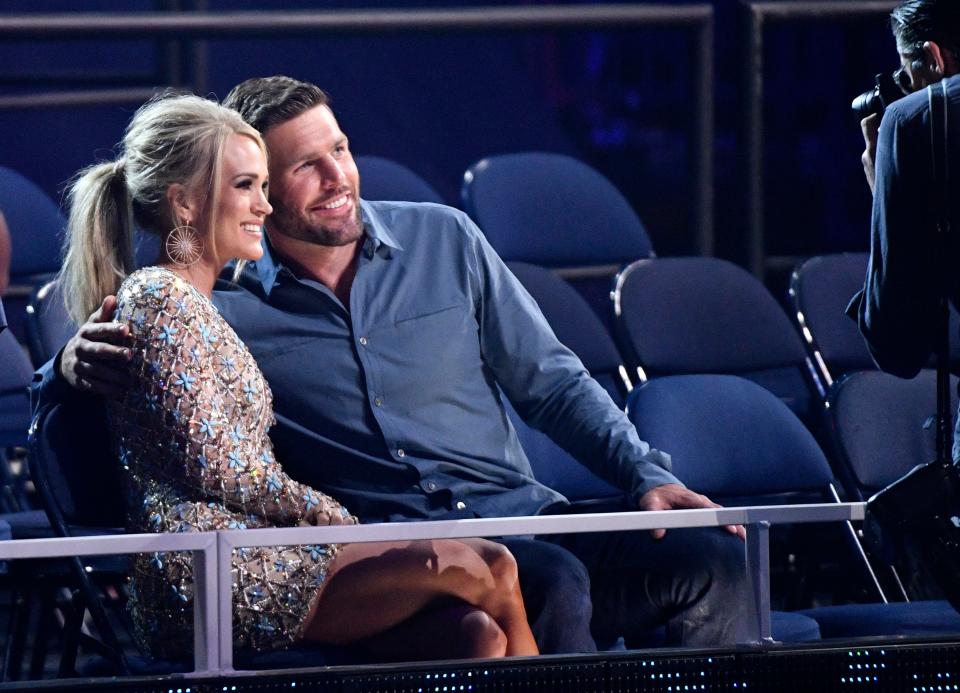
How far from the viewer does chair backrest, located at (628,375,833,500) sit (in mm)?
2975

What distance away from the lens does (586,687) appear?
195 cm

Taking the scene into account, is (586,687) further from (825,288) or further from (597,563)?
(825,288)

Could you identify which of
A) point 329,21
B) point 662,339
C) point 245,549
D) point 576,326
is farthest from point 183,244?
point 329,21

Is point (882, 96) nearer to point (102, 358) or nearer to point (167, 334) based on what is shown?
point (167, 334)

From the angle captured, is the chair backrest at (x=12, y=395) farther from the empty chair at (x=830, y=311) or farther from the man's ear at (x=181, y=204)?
the empty chair at (x=830, y=311)

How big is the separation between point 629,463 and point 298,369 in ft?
1.88

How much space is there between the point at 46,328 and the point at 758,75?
219 centimetres

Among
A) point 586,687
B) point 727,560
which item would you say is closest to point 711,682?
point 586,687

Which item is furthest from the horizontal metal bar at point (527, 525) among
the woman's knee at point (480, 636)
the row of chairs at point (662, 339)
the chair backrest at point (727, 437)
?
the chair backrest at point (727, 437)

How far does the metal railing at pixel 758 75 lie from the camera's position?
4312 mm

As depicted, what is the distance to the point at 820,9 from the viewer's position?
4.36 meters

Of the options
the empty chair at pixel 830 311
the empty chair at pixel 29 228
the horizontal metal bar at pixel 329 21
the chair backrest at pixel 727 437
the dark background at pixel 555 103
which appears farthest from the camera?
the dark background at pixel 555 103

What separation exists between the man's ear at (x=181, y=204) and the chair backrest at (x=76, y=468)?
1.08 ft

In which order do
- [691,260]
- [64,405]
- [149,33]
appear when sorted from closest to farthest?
[64,405] < [691,260] < [149,33]
